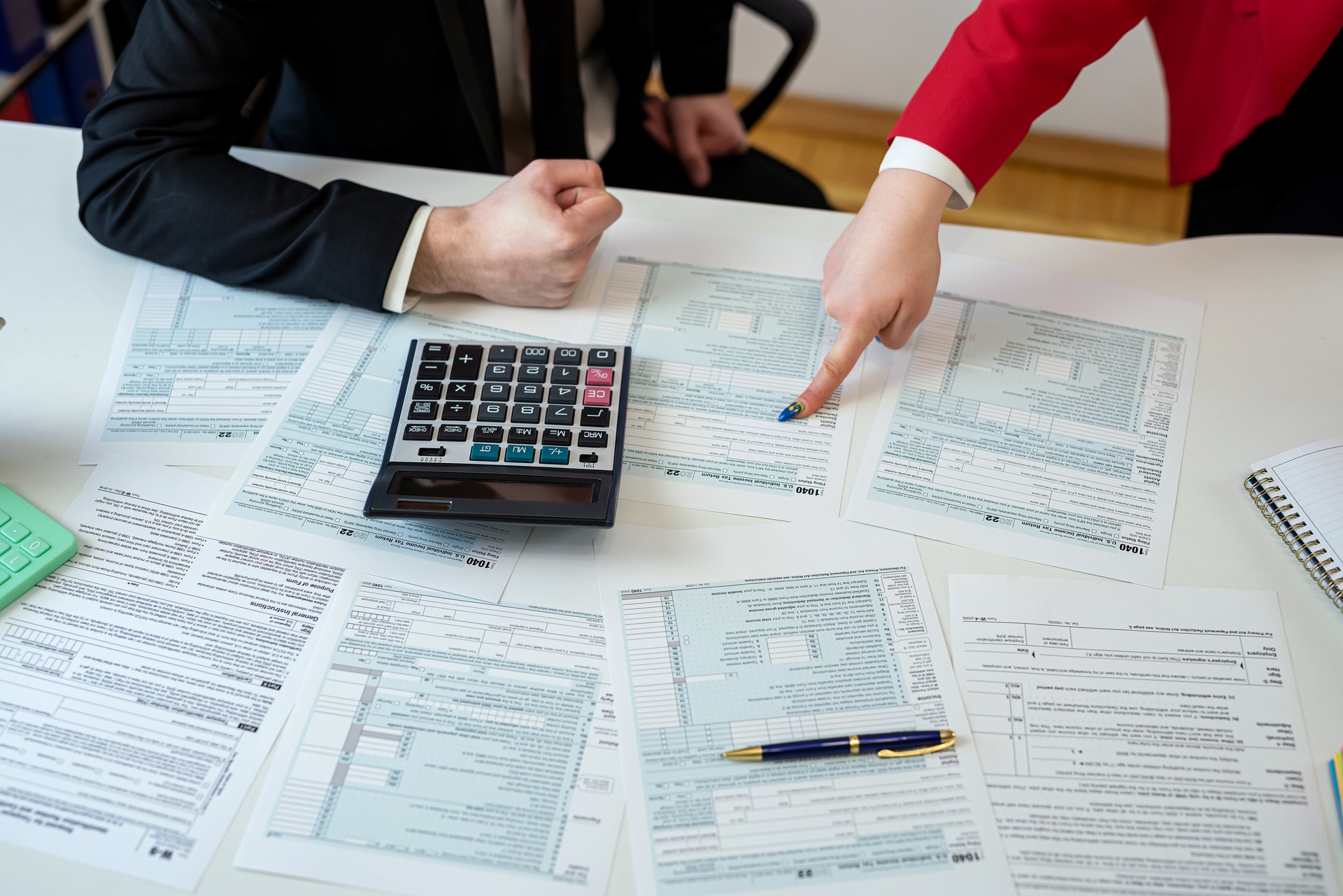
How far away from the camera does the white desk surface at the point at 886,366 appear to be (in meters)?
0.67

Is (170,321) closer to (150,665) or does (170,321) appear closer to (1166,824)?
(150,665)

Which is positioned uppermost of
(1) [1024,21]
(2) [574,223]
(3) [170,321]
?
(1) [1024,21]

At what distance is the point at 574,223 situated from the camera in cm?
86

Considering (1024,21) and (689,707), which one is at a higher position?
(1024,21)

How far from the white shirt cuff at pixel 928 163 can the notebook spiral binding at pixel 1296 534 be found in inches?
13.4

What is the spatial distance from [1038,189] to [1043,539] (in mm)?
1835


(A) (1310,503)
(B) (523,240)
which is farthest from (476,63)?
(A) (1310,503)

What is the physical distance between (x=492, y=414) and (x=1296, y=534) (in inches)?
25.2

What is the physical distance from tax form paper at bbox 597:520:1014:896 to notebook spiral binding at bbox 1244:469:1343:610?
0.29 meters

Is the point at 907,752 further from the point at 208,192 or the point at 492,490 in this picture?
the point at 208,192

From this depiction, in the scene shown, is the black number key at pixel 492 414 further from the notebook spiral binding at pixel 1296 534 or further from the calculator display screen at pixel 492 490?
the notebook spiral binding at pixel 1296 534

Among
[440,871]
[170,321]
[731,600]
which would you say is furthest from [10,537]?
[731,600]

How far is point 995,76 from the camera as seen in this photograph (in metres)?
0.85

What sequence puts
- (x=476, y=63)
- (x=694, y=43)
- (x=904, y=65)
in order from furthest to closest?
(x=904, y=65) < (x=694, y=43) < (x=476, y=63)
